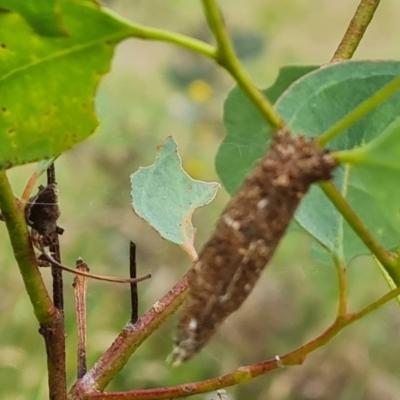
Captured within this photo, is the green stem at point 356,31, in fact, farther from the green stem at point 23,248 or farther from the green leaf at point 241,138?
the green stem at point 23,248

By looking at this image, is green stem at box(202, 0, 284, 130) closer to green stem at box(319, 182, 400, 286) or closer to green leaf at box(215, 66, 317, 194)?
green stem at box(319, 182, 400, 286)

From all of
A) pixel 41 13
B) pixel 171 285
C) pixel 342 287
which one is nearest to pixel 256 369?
pixel 342 287

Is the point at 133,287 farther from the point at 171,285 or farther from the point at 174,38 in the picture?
the point at 171,285

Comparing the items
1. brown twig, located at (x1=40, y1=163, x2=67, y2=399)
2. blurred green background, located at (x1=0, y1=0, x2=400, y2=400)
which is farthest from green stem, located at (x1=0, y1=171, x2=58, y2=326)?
blurred green background, located at (x1=0, y1=0, x2=400, y2=400)

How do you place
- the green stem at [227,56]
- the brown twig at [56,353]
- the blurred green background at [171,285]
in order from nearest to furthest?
the green stem at [227,56]
the brown twig at [56,353]
the blurred green background at [171,285]

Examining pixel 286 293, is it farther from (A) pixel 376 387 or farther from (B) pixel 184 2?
(B) pixel 184 2

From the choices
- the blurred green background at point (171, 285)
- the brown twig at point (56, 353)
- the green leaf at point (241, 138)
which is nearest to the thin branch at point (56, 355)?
the brown twig at point (56, 353)

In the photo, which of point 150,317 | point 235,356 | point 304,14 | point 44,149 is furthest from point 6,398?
point 304,14
